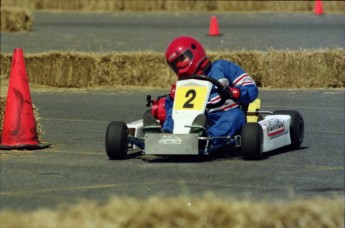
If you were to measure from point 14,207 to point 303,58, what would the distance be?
1075 cm

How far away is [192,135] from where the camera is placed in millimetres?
10320

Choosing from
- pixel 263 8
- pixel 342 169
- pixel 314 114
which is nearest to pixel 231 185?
pixel 342 169

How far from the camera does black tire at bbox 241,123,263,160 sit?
1040cm

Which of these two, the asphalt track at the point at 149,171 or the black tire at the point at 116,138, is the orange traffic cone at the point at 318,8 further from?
the black tire at the point at 116,138

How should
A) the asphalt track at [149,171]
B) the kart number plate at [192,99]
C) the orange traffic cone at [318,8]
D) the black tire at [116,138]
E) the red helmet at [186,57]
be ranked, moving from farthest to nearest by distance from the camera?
the orange traffic cone at [318,8] → the red helmet at [186,57] → the kart number plate at [192,99] → the black tire at [116,138] → the asphalt track at [149,171]

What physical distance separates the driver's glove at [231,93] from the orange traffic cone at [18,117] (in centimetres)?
200

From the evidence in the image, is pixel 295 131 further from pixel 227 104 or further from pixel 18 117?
pixel 18 117

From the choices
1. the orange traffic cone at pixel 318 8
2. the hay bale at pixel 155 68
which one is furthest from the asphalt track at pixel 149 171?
the orange traffic cone at pixel 318 8

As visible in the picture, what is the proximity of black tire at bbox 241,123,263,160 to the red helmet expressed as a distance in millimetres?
964

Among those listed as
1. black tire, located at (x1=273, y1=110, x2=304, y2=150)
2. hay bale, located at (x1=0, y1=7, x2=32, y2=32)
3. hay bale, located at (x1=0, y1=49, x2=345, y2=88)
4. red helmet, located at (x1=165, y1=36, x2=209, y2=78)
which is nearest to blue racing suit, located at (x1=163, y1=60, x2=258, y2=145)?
red helmet, located at (x1=165, y1=36, x2=209, y2=78)

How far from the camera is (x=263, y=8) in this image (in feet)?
128

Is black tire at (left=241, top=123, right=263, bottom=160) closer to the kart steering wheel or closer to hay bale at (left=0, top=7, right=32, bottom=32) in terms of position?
the kart steering wheel

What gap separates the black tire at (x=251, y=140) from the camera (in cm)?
1040

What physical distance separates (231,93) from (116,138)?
1141 mm
